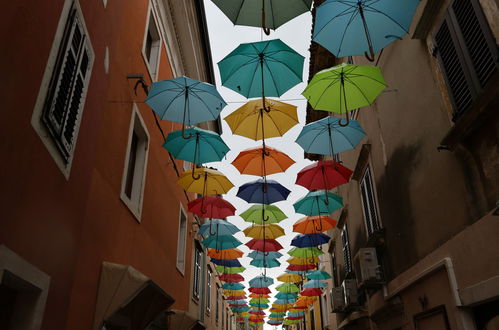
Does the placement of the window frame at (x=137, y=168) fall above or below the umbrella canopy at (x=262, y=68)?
below

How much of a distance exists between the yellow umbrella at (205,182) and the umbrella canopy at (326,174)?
2382 mm

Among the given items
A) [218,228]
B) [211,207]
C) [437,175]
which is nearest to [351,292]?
[211,207]

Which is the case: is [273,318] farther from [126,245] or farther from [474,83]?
[474,83]

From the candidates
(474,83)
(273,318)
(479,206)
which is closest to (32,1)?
(474,83)

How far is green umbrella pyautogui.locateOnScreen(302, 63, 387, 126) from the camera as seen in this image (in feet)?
24.8

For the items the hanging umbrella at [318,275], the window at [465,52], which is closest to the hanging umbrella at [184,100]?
the window at [465,52]

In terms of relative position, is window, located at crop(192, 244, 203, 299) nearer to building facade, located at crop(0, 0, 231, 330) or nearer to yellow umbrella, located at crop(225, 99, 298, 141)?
building facade, located at crop(0, 0, 231, 330)

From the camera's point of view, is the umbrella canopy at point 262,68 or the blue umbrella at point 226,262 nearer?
the umbrella canopy at point 262,68

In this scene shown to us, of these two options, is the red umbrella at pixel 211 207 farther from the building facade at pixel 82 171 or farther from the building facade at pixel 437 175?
the building facade at pixel 437 175

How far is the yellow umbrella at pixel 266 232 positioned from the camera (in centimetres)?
1631

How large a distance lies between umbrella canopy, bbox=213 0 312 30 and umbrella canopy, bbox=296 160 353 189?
16.4 ft

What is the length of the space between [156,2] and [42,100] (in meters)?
8.06

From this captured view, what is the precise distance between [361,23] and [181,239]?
34.5ft

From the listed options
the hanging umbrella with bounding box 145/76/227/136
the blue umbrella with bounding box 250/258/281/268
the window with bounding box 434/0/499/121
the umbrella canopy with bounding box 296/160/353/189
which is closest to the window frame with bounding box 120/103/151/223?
the hanging umbrella with bounding box 145/76/227/136
